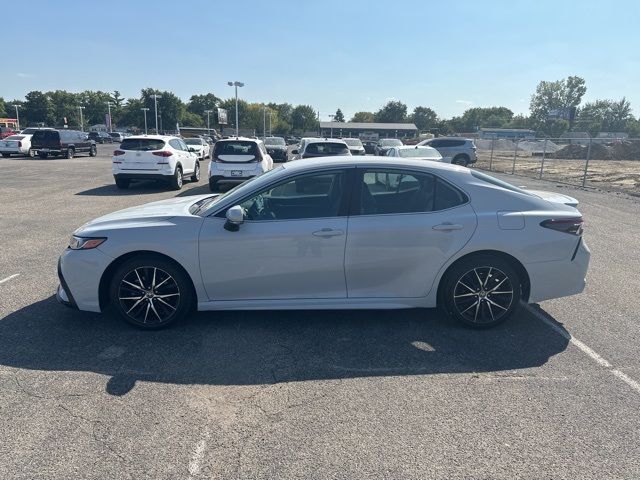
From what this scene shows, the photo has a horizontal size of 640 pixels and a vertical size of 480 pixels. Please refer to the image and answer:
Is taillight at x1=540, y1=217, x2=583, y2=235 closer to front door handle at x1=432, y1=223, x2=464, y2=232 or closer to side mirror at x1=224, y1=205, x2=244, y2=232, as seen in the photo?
front door handle at x1=432, y1=223, x2=464, y2=232

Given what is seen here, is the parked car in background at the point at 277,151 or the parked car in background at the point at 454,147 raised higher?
the parked car in background at the point at 454,147

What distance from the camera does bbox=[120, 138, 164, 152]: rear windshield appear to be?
46.4 ft

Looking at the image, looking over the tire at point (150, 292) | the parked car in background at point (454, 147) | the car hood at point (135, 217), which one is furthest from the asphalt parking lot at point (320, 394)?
the parked car in background at point (454, 147)

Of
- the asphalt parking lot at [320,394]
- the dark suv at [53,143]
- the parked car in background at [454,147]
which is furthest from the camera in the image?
the dark suv at [53,143]

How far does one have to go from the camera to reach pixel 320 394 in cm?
331

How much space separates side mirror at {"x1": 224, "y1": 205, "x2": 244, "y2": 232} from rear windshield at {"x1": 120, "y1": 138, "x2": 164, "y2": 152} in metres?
11.3

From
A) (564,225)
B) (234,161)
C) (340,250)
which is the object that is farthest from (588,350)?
(234,161)

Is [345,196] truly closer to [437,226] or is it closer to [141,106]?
[437,226]

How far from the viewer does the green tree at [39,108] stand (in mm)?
117250

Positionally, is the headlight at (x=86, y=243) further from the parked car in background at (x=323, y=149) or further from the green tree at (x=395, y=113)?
the green tree at (x=395, y=113)

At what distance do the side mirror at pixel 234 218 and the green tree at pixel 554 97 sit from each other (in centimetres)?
13810

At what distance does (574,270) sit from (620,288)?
6.34 ft

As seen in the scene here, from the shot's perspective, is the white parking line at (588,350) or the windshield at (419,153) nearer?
the white parking line at (588,350)

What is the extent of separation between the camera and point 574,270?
4355 mm
